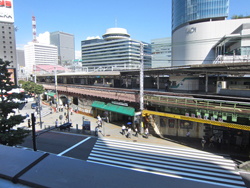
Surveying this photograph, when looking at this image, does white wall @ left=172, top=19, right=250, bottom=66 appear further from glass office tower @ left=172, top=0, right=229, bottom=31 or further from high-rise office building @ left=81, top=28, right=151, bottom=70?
high-rise office building @ left=81, top=28, right=151, bottom=70

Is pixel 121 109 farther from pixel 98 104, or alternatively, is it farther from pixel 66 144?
pixel 66 144

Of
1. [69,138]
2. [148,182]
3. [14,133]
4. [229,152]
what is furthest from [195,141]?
[148,182]

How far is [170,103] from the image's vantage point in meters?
19.9

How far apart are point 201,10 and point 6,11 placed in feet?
245

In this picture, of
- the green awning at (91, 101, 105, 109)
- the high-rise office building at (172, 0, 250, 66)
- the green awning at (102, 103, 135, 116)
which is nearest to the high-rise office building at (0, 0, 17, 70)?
the green awning at (91, 101, 105, 109)

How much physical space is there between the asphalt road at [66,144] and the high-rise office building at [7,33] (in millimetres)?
56194

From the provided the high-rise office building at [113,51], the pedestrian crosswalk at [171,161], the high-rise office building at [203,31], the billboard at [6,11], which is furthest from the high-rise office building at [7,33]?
the high-rise office building at [203,31]

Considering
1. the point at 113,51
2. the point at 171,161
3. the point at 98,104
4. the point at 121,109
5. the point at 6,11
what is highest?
the point at 6,11

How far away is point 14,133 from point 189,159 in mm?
15002

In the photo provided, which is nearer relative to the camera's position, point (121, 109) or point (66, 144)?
point (66, 144)

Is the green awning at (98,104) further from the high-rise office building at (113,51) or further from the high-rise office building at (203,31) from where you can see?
the high-rise office building at (113,51)

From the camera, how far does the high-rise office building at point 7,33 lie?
213 feet

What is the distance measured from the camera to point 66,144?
19969mm

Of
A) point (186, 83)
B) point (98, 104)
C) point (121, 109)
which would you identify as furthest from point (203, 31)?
point (121, 109)
